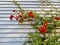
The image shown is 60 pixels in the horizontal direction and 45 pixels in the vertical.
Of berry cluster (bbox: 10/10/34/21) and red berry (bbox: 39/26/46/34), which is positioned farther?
berry cluster (bbox: 10/10/34/21)

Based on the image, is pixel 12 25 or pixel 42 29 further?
pixel 12 25

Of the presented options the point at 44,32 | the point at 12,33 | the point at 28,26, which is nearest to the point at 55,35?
the point at 44,32

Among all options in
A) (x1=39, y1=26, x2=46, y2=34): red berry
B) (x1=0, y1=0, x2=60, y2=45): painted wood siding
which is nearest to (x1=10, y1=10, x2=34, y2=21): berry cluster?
(x1=0, y1=0, x2=60, y2=45): painted wood siding

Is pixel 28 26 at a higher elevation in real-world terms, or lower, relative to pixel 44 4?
lower

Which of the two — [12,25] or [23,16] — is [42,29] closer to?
[23,16]

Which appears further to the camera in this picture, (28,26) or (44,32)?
(28,26)

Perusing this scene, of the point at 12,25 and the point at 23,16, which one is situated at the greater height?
the point at 23,16

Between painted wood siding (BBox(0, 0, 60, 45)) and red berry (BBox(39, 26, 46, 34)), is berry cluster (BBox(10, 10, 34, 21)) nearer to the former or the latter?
painted wood siding (BBox(0, 0, 60, 45))

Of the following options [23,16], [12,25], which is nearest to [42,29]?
[23,16]

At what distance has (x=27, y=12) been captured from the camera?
12.8 ft

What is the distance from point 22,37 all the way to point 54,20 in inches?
26.9

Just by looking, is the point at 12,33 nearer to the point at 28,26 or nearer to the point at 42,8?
the point at 28,26

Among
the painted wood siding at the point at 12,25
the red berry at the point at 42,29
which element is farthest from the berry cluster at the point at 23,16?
the red berry at the point at 42,29

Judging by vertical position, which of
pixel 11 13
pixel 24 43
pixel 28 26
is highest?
pixel 11 13
